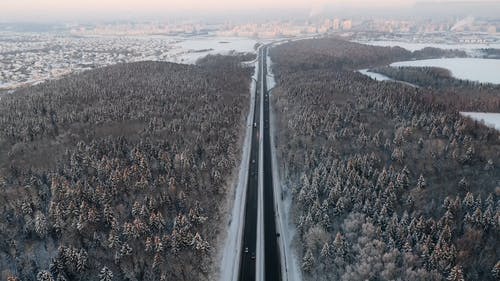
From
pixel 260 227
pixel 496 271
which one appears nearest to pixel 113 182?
pixel 260 227

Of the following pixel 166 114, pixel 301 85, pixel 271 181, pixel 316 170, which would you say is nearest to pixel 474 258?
pixel 316 170

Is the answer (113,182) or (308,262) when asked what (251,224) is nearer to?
(308,262)

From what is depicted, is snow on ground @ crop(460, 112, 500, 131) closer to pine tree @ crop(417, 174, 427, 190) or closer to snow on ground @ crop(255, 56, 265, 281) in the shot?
pine tree @ crop(417, 174, 427, 190)

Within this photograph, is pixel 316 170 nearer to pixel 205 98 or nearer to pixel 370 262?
pixel 370 262

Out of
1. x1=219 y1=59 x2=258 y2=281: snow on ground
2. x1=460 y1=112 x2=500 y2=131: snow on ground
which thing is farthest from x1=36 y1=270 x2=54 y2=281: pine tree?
x1=460 y1=112 x2=500 y2=131: snow on ground

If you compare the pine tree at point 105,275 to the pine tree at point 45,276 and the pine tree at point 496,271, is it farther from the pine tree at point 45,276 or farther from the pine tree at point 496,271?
the pine tree at point 496,271
